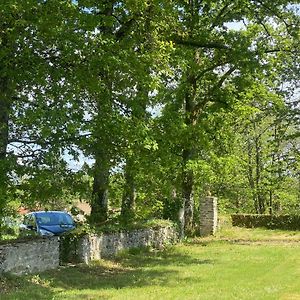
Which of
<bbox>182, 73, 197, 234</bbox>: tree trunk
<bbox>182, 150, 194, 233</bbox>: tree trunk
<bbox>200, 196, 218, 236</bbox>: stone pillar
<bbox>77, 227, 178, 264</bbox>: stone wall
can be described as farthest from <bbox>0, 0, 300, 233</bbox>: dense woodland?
<bbox>200, 196, 218, 236</bbox>: stone pillar

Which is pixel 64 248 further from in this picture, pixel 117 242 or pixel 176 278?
pixel 176 278

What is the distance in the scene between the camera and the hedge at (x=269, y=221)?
3284 centimetres

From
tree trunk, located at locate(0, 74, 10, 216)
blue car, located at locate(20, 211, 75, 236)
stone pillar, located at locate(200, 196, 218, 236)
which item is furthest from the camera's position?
stone pillar, located at locate(200, 196, 218, 236)

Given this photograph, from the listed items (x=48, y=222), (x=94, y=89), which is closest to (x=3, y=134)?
(x=94, y=89)

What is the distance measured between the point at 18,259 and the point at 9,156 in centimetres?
263

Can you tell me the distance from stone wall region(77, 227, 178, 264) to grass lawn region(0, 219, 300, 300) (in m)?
0.39

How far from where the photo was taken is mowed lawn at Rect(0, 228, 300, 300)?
10870 millimetres

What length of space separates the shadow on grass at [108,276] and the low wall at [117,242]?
1.19 feet

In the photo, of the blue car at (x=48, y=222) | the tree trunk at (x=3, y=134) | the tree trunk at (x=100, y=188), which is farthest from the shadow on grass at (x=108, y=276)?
the blue car at (x=48, y=222)

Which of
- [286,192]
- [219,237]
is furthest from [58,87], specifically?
[286,192]

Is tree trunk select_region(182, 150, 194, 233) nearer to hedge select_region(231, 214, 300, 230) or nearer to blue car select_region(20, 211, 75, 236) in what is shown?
blue car select_region(20, 211, 75, 236)

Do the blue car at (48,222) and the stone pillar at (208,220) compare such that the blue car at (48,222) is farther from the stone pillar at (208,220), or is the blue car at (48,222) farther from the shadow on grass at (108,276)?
the stone pillar at (208,220)

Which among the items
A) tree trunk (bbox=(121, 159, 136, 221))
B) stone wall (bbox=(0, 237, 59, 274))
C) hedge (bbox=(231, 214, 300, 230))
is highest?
tree trunk (bbox=(121, 159, 136, 221))

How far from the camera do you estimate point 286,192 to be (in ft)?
153
